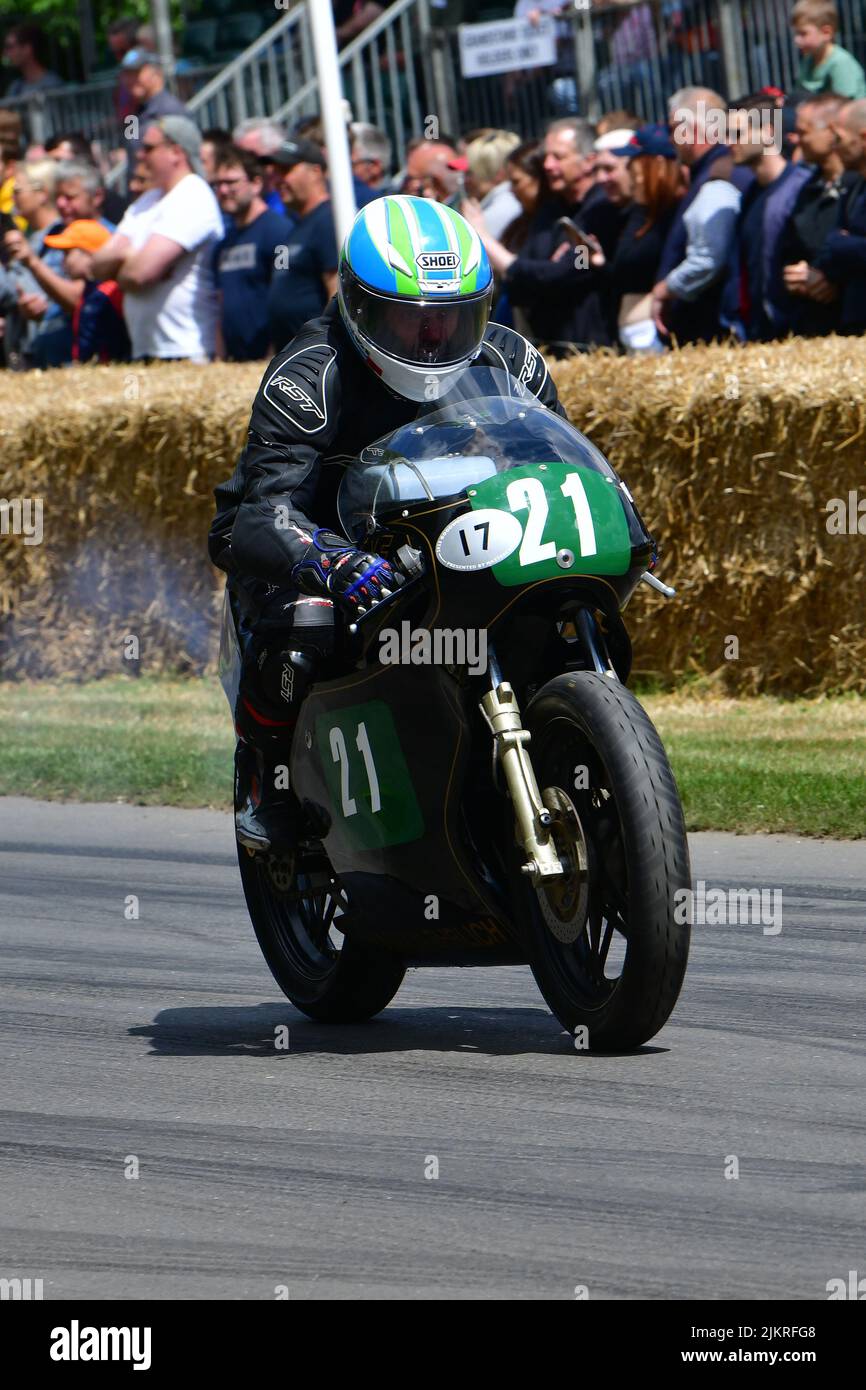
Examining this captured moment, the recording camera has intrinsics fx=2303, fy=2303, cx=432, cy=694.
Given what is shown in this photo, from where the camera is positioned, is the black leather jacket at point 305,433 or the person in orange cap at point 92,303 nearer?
the black leather jacket at point 305,433

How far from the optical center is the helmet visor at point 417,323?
5312mm

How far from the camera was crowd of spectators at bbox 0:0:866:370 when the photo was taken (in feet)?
37.9

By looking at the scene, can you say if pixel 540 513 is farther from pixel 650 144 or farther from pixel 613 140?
pixel 613 140

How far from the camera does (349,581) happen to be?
4.97m

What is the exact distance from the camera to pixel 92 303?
15422mm

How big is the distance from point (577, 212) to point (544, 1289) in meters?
9.78

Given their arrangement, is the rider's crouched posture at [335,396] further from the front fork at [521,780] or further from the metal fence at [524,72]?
the metal fence at [524,72]

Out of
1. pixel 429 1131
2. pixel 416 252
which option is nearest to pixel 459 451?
pixel 416 252

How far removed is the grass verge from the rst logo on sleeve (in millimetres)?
3467

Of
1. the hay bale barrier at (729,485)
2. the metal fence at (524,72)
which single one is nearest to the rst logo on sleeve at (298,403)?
the hay bale barrier at (729,485)

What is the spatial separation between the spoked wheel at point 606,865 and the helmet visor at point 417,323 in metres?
0.95

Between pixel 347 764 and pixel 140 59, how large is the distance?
588 inches
